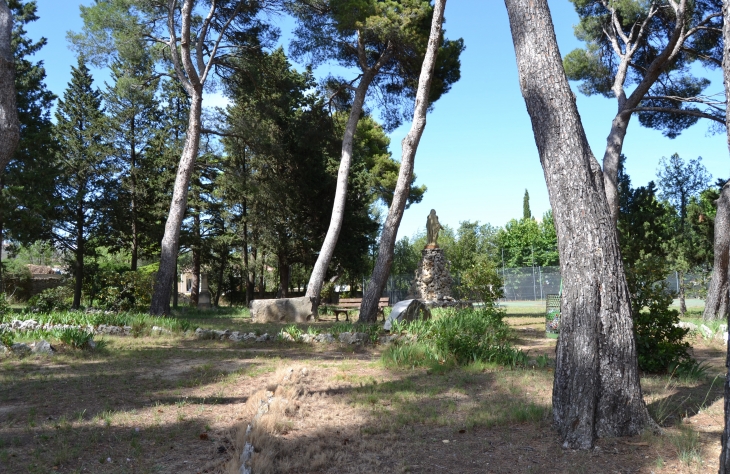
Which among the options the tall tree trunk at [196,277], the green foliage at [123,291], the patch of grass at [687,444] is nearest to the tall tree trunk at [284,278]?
the tall tree trunk at [196,277]

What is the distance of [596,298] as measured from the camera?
393cm

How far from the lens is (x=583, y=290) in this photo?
3.97 m

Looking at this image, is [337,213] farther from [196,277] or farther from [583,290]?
[196,277]

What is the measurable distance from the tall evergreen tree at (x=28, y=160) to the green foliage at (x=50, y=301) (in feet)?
6.08

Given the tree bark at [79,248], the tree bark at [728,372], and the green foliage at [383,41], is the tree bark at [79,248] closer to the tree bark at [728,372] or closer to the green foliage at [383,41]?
the green foliage at [383,41]

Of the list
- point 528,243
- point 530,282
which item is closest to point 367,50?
point 530,282

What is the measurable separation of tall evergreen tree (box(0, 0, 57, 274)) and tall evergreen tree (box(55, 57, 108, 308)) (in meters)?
0.96

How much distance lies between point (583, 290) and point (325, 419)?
242 cm

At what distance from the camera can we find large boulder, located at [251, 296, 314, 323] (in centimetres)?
1396

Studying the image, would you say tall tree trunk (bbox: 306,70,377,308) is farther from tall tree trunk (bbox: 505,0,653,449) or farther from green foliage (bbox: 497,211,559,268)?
green foliage (bbox: 497,211,559,268)

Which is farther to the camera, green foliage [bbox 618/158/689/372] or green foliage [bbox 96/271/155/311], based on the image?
green foliage [bbox 96/271/155/311]

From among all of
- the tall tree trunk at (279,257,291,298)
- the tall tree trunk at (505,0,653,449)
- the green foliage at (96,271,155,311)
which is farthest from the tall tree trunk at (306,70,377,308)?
the tall tree trunk at (505,0,653,449)

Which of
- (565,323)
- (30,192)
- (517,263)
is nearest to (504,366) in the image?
(565,323)

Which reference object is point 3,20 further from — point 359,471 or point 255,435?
point 359,471
